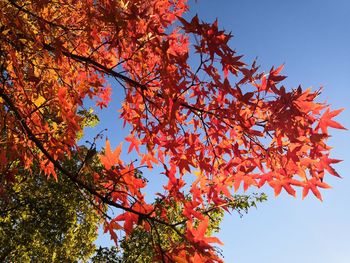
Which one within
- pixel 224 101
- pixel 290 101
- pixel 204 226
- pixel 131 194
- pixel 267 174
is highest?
pixel 224 101

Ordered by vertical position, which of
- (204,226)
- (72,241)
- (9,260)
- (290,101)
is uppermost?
(72,241)

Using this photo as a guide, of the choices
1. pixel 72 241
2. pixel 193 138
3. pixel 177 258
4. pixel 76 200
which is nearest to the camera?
pixel 177 258

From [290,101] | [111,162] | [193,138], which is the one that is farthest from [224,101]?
[111,162]

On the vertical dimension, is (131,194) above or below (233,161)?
below

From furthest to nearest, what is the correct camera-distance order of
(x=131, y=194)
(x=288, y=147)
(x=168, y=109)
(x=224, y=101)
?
(x=224, y=101), (x=168, y=109), (x=288, y=147), (x=131, y=194)

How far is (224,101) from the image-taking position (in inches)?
128

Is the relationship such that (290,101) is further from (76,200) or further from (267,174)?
(76,200)

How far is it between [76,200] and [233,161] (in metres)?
6.29

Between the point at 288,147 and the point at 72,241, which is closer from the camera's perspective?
the point at 288,147

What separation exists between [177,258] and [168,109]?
127cm

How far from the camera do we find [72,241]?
9922mm

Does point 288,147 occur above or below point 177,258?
above

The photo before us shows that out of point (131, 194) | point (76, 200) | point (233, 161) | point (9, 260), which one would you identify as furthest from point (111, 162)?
point (9, 260)

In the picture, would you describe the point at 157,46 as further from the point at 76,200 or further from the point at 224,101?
the point at 76,200
